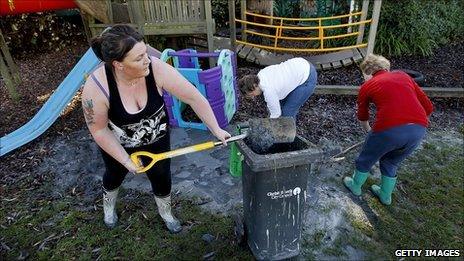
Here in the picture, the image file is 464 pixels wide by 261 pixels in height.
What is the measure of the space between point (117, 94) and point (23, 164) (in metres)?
2.68

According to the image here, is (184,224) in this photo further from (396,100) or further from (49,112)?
(49,112)

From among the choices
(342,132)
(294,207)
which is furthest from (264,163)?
(342,132)

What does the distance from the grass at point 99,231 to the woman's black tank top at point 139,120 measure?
98 cm

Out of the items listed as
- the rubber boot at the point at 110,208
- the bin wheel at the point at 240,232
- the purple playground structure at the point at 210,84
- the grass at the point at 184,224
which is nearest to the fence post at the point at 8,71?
the grass at the point at 184,224

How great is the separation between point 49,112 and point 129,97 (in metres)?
2.97

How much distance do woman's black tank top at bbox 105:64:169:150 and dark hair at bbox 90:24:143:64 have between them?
0.18 metres

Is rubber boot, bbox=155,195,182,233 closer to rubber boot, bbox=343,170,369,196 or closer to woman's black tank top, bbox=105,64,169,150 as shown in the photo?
woman's black tank top, bbox=105,64,169,150

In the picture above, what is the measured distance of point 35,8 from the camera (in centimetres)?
564

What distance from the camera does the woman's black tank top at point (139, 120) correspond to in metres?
2.13

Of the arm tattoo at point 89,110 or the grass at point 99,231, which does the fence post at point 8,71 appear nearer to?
the grass at point 99,231

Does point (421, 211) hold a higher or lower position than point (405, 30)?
lower

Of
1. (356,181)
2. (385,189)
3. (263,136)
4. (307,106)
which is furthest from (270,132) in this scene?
(307,106)

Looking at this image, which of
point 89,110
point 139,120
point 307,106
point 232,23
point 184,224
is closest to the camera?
point 89,110

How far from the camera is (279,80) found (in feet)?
10.9
